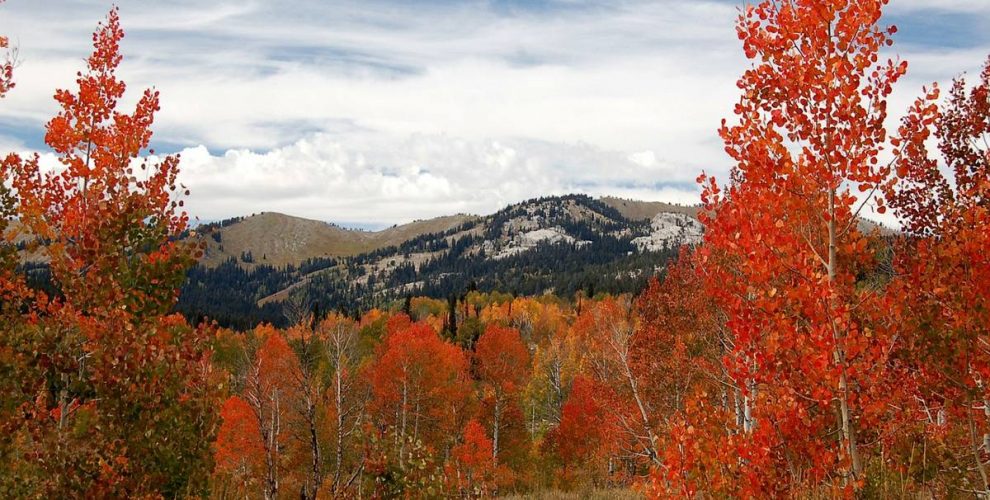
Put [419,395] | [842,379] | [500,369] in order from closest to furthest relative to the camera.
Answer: [842,379], [419,395], [500,369]

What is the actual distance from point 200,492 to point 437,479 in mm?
3991

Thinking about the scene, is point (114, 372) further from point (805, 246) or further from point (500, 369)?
point (500, 369)

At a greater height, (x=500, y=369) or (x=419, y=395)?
(x=500, y=369)

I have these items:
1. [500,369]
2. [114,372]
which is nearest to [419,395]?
[500,369]

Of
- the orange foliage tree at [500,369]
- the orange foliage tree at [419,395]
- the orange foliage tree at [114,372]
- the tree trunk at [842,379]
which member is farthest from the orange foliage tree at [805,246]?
the orange foliage tree at [500,369]

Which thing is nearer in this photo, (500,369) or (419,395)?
(419,395)

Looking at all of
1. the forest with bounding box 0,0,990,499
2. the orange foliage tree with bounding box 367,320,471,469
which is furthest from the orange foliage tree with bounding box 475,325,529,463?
the forest with bounding box 0,0,990,499

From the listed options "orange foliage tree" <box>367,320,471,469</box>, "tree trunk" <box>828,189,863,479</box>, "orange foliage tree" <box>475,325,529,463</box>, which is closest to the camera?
"tree trunk" <box>828,189,863,479</box>

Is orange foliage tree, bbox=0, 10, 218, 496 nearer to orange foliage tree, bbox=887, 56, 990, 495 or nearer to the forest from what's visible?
the forest

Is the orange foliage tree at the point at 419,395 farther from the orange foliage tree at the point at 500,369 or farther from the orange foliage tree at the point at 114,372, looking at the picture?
the orange foliage tree at the point at 114,372

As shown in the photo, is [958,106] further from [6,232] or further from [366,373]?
[366,373]

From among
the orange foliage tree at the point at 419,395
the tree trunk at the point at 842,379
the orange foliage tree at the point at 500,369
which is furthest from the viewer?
the orange foliage tree at the point at 500,369

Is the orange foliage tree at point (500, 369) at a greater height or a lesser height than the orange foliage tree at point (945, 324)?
lesser

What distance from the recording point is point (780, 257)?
6.36 metres
